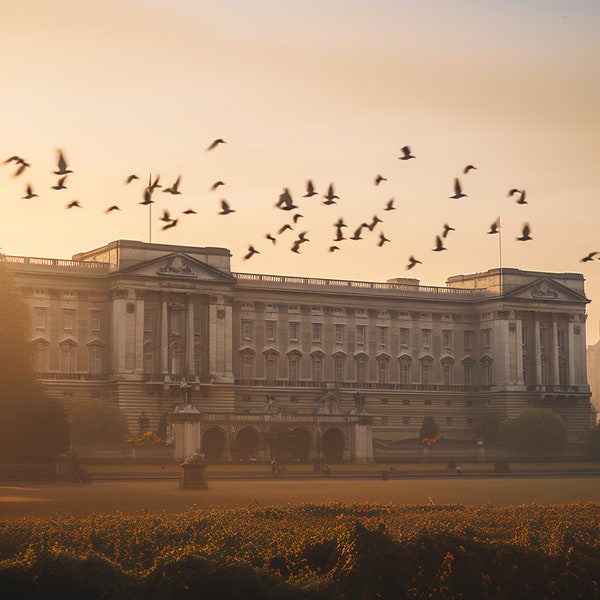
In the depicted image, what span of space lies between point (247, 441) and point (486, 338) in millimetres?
50905

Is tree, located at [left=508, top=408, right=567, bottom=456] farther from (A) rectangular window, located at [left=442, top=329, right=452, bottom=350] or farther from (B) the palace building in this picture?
(A) rectangular window, located at [left=442, top=329, right=452, bottom=350]

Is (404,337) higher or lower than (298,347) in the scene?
higher

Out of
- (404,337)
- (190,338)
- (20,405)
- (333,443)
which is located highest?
(404,337)

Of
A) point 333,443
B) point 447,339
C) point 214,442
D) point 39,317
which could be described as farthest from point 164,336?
point 447,339

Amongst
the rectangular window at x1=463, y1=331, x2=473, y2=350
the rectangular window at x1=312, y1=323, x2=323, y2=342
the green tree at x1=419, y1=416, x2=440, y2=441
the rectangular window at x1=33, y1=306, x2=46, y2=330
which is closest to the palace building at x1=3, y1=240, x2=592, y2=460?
the rectangular window at x1=33, y1=306, x2=46, y2=330

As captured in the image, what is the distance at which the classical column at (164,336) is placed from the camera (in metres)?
155

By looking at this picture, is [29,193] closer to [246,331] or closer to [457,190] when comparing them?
[457,190]

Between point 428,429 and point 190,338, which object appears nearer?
point 190,338

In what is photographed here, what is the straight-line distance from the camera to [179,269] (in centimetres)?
15700

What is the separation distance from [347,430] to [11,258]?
41333 mm

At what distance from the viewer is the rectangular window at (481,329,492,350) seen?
179875 millimetres

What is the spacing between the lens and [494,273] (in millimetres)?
182000

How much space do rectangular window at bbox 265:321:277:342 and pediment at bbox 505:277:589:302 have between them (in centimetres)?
3235

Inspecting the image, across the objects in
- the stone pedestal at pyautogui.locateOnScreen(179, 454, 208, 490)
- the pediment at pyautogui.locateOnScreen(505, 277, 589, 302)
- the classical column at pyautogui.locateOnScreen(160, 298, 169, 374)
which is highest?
the pediment at pyautogui.locateOnScreen(505, 277, 589, 302)
